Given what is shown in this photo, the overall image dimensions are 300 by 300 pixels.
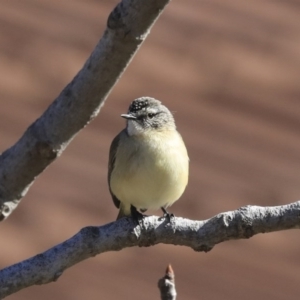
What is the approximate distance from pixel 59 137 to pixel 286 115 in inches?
152

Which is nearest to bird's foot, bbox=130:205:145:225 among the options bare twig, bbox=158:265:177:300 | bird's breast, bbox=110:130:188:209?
bird's breast, bbox=110:130:188:209

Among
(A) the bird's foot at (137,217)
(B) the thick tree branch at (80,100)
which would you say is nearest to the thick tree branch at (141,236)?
(A) the bird's foot at (137,217)

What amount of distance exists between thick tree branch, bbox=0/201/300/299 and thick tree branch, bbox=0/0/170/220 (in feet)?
0.86

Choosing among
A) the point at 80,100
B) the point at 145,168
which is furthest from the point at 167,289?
the point at 145,168

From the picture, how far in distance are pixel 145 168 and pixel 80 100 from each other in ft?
7.65

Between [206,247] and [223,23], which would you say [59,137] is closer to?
[206,247]

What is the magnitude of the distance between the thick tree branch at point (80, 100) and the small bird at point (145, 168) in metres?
2.04

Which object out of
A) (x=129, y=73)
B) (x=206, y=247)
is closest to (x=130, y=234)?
(x=206, y=247)

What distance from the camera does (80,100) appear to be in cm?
234

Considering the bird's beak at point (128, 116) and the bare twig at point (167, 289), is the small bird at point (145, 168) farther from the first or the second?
the bare twig at point (167, 289)

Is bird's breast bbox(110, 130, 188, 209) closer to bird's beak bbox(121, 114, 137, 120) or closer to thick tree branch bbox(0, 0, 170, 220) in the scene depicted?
bird's beak bbox(121, 114, 137, 120)

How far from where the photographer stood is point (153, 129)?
513 centimetres

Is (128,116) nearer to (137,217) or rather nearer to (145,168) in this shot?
(145,168)

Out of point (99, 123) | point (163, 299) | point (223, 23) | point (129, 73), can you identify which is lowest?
point (163, 299)
